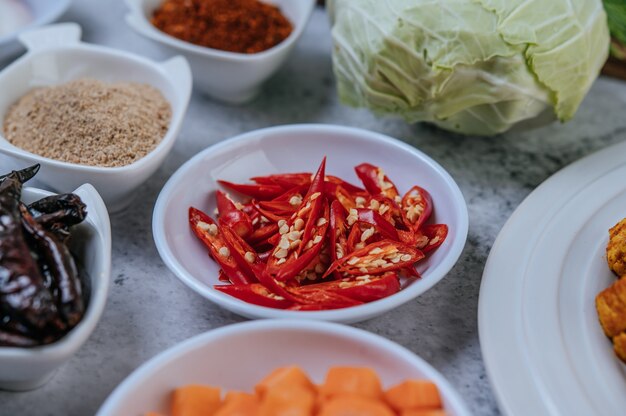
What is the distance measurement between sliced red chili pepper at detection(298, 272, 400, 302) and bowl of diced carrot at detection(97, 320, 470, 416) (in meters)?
0.13

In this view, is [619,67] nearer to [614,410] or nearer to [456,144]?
[456,144]

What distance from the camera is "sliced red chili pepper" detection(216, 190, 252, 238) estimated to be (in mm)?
1188

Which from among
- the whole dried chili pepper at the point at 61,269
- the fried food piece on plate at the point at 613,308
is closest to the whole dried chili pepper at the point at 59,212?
the whole dried chili pepper at the point at 61,269

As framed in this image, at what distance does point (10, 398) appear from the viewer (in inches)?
38.4

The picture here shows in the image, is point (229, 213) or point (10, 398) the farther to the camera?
point (229, 213)

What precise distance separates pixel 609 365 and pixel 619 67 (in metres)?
1.07

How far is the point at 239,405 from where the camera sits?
0.83 metres

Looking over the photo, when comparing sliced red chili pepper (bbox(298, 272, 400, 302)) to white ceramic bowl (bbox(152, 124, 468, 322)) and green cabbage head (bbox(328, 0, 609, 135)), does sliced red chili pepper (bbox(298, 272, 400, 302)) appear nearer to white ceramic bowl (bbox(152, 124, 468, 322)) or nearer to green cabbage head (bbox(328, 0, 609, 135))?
white ceramic bowl (bbox(152, 124, 468, 322))

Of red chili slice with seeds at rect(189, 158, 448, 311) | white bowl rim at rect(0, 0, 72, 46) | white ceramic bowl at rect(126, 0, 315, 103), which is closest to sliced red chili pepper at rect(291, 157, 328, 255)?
red chili slice with seeds at rect(189, 158, 448, 311)

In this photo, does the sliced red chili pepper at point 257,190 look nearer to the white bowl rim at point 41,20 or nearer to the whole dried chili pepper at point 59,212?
the whole dried chili pepper at point 59,212

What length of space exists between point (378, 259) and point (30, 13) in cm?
128

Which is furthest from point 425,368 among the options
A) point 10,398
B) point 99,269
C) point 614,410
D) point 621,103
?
point 621,103

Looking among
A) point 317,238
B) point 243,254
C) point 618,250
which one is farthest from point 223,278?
point 618,250

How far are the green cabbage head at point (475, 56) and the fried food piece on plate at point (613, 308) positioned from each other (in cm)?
47
